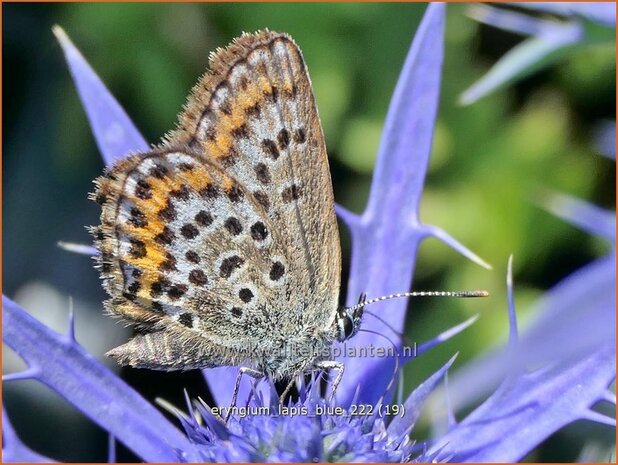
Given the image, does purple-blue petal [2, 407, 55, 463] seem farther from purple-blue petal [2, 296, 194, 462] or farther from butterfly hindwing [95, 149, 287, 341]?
butterfly hindwing [95, 149, 287, 341]

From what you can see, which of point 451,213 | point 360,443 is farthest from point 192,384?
point 451,213

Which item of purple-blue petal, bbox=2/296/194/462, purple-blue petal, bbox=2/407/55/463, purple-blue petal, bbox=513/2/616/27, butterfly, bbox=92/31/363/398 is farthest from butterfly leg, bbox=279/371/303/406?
purple-blue petal, bbox=513/2/616/27

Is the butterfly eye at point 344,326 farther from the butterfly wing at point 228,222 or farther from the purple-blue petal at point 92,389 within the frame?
the purple-blue petal at point 92,389

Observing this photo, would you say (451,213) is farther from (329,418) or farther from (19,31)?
(19,31)

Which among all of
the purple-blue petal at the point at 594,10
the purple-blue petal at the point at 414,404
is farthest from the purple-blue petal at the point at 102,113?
the purple-blue petal at the point at 594,10

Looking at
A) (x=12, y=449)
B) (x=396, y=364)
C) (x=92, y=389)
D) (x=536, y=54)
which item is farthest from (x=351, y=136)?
(x=12, y=449)

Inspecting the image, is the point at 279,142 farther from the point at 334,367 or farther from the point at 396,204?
the point at 334,367

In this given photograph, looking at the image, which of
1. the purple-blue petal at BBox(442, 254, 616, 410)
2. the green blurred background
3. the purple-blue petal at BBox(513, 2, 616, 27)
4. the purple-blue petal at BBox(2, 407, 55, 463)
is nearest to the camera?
the purple-blue petal at BBox(442, 254, 616, 410)
